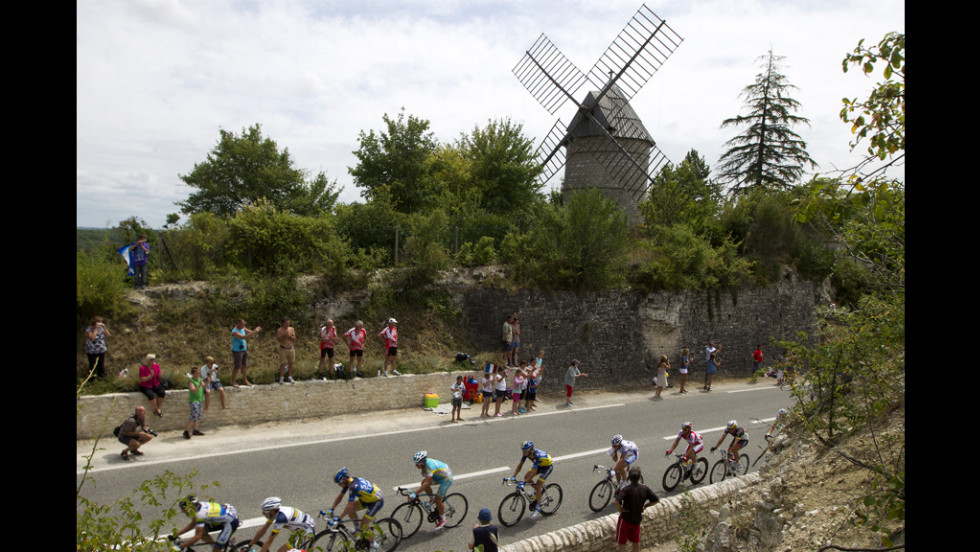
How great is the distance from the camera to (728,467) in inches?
452

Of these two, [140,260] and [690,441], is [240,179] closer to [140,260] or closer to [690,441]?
[140,260]

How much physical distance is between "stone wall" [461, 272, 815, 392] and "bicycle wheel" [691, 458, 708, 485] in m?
7.17

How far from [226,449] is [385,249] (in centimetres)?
850

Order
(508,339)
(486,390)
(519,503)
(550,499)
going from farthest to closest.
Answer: (508,339), (486,390), (550,499), (519,503)

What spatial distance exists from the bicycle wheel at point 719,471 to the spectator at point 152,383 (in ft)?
37.2

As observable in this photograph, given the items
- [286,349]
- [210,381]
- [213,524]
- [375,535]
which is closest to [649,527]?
[375,535]

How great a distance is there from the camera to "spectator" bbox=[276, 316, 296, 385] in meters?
13.5

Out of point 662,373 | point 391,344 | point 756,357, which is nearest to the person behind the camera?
Result: point 391,344

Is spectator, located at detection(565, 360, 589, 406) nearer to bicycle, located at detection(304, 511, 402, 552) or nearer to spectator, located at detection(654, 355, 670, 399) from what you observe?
spectator, located at detection(654, 355, 670, 399)

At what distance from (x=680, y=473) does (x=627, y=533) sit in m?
3.53

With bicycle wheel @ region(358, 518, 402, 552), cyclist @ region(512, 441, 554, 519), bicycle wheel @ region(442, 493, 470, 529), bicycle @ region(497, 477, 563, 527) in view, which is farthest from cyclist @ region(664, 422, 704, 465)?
bicycle wheel @ region(358, 518, 402, 552)

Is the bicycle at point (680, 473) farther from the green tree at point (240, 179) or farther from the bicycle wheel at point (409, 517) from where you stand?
the green tree at point (240, 179)

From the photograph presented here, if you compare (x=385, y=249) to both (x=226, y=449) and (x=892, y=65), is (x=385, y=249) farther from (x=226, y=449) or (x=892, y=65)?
(x=892, y=65)

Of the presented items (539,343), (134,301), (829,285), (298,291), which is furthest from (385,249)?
(829,285)
